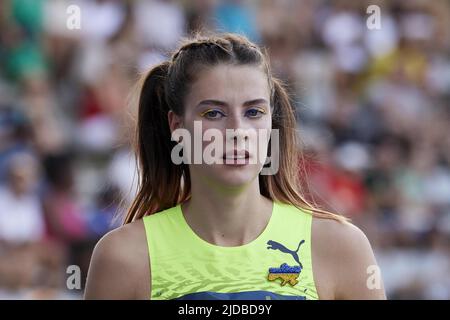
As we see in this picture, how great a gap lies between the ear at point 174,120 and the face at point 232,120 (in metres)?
0.09

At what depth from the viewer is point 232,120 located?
9.81ft

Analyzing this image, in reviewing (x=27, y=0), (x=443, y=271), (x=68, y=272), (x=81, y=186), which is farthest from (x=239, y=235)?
(x=27, y=0)

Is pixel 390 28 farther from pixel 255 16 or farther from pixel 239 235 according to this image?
pixel 239 235

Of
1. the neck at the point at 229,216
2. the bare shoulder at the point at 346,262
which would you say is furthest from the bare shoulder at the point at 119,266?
the bare shoulder at the point at 346,262

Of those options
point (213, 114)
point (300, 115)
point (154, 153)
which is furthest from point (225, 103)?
point (300, 115)

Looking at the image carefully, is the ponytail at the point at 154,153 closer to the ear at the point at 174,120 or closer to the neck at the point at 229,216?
the ear at the point at 174,120

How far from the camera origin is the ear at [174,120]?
323 cm

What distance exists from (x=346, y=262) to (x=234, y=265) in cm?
34

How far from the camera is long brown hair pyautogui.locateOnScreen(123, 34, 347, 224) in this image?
3.20 metres

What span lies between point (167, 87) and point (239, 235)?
547 mm

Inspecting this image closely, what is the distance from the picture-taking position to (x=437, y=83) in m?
8.21

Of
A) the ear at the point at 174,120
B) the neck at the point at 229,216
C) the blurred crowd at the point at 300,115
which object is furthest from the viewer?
the blurred crowd at the point at 300,115

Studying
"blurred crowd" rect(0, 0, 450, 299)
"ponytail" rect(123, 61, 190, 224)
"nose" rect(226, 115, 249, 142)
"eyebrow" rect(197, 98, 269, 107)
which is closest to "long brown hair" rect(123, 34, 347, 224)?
"ponytail" rect(123, 61, 190, 224)

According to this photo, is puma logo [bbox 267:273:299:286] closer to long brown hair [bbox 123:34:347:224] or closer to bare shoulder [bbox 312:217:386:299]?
bare shoulder [bbox 312:217:386:299]
